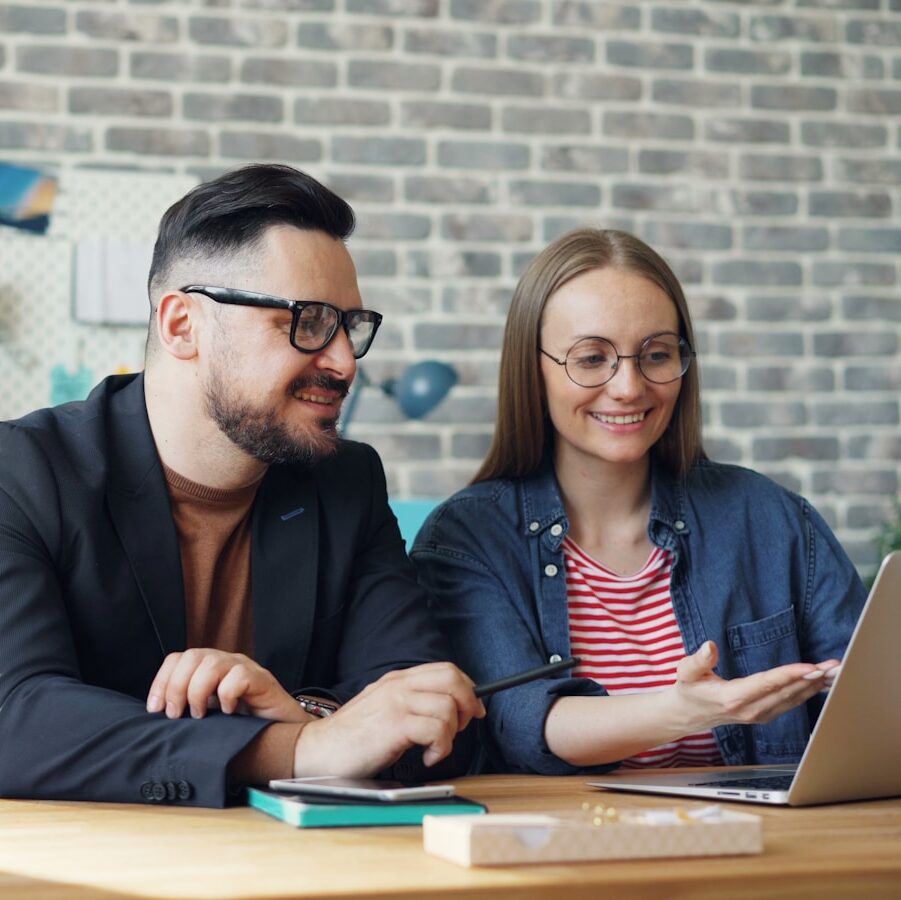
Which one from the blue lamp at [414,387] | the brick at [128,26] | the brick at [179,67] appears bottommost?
the blue lamp at [414,387]

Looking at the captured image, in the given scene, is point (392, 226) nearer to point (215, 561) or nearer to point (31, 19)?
point (31, 19)

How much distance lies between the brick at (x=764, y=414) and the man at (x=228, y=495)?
1.81 metres

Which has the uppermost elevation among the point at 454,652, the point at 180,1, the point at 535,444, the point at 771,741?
the point at 180,1

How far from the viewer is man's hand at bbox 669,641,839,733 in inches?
57.3

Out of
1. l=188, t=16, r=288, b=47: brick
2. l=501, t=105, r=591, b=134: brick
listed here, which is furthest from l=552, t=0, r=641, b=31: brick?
l=188, t=16, r=288, b=47: brick

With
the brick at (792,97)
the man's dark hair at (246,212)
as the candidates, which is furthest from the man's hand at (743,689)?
the brick at (792,97)

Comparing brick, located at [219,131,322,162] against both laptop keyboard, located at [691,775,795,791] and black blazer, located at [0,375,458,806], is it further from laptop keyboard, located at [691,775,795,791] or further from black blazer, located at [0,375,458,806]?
laptop keyboard, located at [691,775,795,791]

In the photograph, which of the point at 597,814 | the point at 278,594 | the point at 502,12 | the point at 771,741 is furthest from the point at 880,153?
the point at 597,814

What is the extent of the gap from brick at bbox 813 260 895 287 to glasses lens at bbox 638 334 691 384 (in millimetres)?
1707

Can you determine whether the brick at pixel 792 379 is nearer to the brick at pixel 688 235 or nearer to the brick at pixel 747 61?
the brick at pixel 688 235

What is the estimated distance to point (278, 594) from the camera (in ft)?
5.89

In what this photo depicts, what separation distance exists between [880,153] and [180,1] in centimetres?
192

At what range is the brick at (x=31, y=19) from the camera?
10.6ft

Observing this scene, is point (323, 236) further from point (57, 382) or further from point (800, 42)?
point (800, 42)
